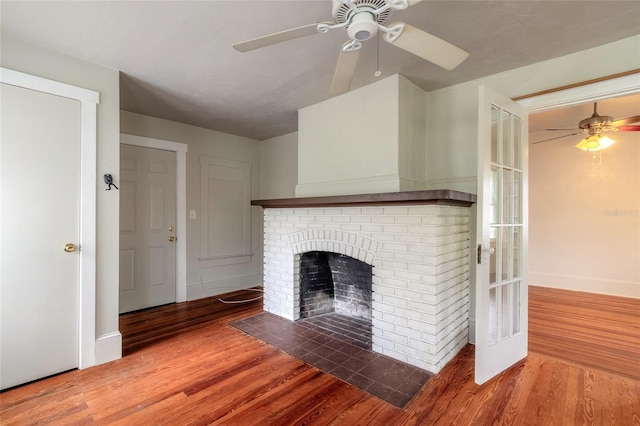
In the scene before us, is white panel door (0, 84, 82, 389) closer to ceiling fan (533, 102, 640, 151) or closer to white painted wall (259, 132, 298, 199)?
white painted wall (259, 132, 298, 199)

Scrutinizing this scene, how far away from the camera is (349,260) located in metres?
3.19

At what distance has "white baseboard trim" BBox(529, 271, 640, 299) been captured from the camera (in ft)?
12.7

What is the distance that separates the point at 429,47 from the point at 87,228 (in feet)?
8.65

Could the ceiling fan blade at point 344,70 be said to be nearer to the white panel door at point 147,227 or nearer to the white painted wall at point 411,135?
the white painted wall at point 411,135

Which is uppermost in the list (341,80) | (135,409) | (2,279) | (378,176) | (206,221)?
(341,80)

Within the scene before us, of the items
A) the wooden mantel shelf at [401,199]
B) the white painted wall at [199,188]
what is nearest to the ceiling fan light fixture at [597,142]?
the wooden mantel shelf at [401,199]

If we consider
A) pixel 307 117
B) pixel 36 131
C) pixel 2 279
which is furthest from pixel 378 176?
pixel 2 279

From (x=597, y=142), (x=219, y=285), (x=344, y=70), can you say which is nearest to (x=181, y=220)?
(x=219, y=285)

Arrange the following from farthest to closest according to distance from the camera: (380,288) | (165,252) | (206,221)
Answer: (206,221)
(165,252)
(380,288)

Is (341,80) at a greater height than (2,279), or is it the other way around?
(341,80)

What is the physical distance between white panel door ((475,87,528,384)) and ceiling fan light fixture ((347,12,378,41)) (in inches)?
44.3

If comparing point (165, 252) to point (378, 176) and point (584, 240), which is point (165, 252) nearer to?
point (378, 176)

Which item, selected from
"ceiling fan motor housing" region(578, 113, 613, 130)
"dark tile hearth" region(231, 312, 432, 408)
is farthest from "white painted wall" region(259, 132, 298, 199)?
"ceiling fan motor housing" region(578, 113, 613, 130)

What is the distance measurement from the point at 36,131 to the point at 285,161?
108 inches
